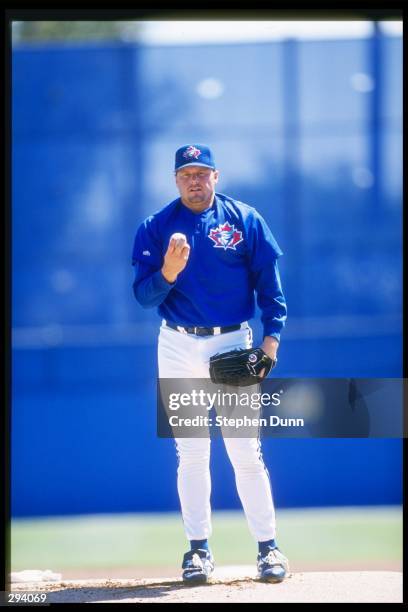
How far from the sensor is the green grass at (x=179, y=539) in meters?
4.95

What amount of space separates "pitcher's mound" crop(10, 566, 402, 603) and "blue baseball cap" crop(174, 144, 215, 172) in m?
1.40

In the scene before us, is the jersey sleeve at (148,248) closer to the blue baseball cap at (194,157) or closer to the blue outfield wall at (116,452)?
the blue baseball cap at (194,157)

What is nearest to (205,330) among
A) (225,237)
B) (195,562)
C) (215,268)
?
(215,268)

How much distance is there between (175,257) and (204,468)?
727 millimetres

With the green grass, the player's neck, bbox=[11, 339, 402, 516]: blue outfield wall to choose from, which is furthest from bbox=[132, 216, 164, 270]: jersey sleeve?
bbox=[11, 339, 402, 516]: blue outfield wall

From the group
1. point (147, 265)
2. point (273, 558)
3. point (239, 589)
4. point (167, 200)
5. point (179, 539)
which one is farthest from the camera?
point (167, 200)

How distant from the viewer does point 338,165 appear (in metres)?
7.48

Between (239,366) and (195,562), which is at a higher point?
(239,366)

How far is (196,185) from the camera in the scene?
10.6ft

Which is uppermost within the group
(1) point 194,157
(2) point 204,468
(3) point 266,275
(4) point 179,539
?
(1) point 194,157

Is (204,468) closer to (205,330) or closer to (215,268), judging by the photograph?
(205,330)

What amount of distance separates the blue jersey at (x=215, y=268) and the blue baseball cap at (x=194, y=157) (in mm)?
153

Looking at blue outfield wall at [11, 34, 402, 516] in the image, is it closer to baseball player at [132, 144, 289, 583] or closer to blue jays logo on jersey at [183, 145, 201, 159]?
baseball player at [132, 144, 289, 583]

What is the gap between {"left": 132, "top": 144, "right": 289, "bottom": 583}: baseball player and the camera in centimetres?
314
